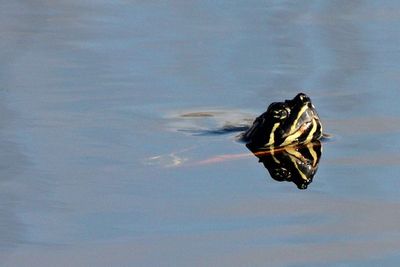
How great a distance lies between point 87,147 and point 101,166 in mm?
292

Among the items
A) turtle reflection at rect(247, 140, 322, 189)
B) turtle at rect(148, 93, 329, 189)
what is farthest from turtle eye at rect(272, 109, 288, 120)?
turtle reflection at rect(247, 140, 322, 189)

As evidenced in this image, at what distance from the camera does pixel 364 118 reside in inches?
289

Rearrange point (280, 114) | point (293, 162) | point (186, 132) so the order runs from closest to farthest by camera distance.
Result: point (293, 162), point (280, 114), point (186, 132)

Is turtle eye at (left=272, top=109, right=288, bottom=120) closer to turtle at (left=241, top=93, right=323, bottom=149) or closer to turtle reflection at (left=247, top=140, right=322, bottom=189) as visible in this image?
turtle at (left=241, top=93, right=323, bottom=149)

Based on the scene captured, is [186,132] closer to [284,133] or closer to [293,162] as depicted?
[284,133]

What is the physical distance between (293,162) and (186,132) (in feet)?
1.97

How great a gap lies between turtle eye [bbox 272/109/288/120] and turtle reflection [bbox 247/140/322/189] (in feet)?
0.52

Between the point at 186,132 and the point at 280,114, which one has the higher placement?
the point at 280,114

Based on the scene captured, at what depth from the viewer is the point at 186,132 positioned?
285 inches

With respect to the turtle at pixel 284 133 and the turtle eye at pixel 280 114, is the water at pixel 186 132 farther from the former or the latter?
the turtle eye at pixel 280 114

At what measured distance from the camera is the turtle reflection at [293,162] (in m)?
6.55

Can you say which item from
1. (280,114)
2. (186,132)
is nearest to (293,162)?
(280,114)

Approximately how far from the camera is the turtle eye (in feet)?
23.4

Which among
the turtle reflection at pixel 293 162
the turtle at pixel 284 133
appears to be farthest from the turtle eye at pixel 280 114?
the turtle reflection at pixel 293 162
